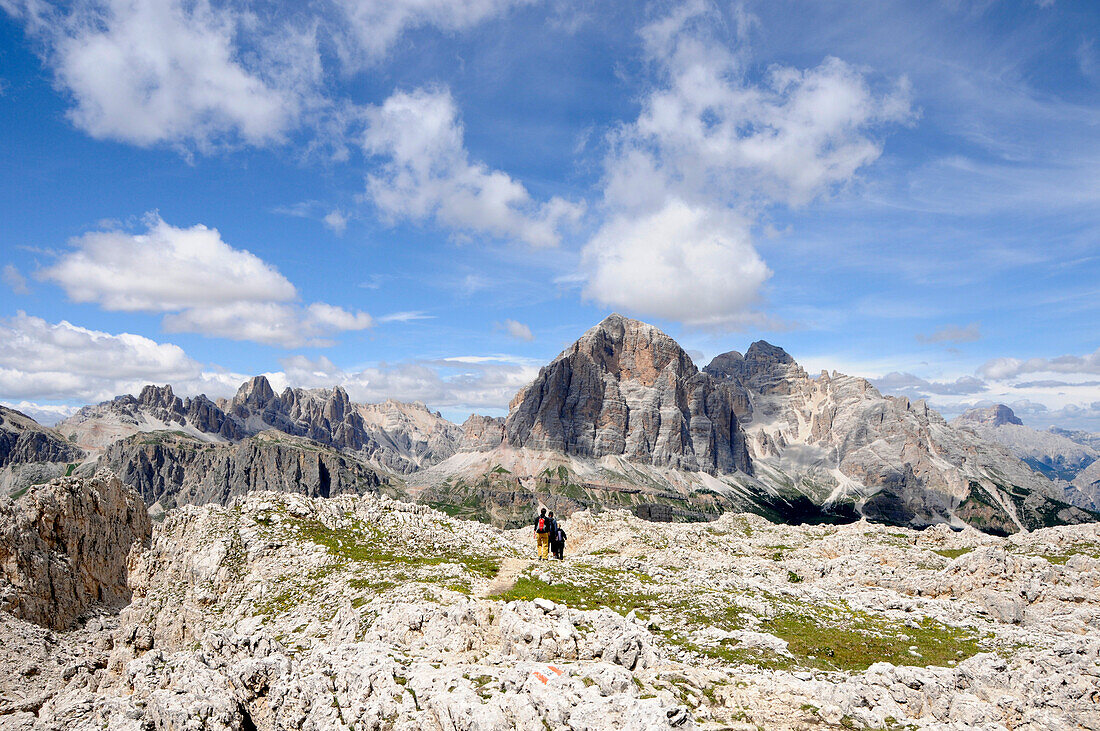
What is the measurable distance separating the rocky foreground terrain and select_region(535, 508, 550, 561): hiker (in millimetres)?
2042

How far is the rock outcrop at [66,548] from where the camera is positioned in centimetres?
5234

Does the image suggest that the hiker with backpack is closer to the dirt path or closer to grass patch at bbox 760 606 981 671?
the dirt path

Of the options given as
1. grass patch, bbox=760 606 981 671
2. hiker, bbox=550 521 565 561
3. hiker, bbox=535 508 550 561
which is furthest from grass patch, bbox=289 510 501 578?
grass patch, bbox=760 606 981 671

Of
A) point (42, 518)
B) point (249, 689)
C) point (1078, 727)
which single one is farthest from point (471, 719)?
point (42, 518)

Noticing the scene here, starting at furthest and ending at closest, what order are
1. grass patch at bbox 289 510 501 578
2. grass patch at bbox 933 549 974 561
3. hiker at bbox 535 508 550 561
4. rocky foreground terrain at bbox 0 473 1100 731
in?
1. grass patch at bbox 933 549 974 561
2. hiker at bbox 535 508 550 561
3. grass patch at bbox 289 510 501 578
4. rocky foreground terrain at bbox 0 473 1100 731

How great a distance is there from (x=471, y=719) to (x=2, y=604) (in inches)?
2162

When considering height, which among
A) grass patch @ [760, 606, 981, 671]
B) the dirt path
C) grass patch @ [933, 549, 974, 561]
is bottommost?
grass patch @ [933, 549, 974, 561]

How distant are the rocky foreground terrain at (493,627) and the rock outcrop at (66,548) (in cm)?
26

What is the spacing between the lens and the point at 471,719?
17.1 metres

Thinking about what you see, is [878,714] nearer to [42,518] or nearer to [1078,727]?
[1078,727]

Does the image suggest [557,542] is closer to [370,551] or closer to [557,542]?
[557,542]

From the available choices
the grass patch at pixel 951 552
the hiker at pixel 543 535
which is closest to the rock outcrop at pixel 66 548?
the hiker at pixel 543 535

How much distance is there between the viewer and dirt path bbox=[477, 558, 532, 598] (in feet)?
119

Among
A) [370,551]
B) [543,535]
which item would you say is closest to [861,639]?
[543,535]
